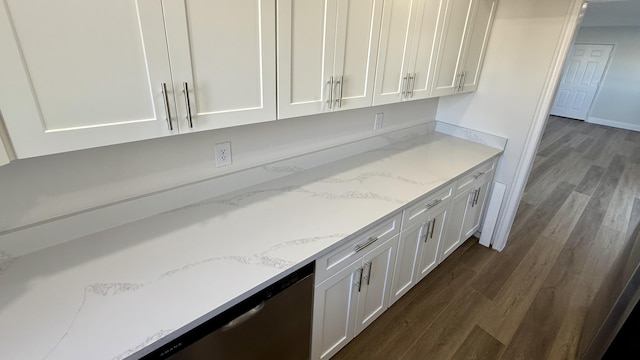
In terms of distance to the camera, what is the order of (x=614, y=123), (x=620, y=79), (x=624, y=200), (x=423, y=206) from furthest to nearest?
1. (x=614, y=123)
2. (x=620, y=79)
3. (x=624, y=200)
4. (x=423, y=206)

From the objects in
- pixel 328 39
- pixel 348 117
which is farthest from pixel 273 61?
pixel 348 117

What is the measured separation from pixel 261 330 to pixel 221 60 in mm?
989

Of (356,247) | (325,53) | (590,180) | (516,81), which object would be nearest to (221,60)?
(325,53)

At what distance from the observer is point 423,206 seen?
71.1 inches

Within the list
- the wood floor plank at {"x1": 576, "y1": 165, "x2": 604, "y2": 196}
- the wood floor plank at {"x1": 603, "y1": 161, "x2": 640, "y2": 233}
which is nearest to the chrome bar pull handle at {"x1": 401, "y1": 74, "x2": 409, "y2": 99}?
the wood floor plank at {"x1": 603, "y1": 161, "x2": 640, "y2": 233}

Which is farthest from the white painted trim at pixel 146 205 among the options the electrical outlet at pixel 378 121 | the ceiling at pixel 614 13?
the ceiling at pixel 614 13

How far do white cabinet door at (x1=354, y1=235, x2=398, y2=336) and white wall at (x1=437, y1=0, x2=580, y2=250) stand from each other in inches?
58.5

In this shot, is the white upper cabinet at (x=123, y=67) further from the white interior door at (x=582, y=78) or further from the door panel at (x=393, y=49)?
the white interior door at (x=582, y=78)

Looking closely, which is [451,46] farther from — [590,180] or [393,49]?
[590,180]

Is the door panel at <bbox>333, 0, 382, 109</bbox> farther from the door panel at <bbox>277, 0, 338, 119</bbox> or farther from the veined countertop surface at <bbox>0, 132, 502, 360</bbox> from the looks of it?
the veined countertop surface at <bbox>0, 132, 502, 360</bbox>

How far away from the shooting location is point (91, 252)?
109 cm

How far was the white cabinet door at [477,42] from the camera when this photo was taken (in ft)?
7.15

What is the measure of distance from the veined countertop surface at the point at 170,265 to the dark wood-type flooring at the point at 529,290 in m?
0.91

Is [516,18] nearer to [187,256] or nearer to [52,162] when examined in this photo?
[187,256]
